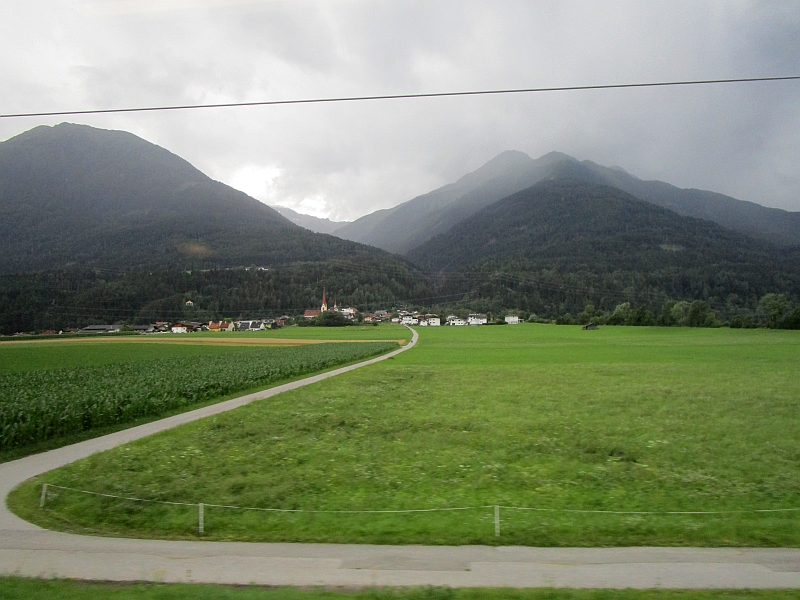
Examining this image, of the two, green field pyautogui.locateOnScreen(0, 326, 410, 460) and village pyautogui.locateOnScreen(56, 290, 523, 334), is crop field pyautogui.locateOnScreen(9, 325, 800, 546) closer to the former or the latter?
green field pyautogui.locateOnScreen(0, 326, 410, 460)

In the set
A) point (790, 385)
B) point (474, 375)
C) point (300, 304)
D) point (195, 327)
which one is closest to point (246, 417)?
point (474, 375)

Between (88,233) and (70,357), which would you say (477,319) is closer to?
(70,357)

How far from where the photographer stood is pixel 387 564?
686 centimetres

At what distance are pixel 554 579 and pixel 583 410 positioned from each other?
13.8 metres

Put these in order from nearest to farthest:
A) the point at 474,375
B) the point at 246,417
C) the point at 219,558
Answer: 1. the point at 219,558
2. the point at 246,417
3. the point at 474,375

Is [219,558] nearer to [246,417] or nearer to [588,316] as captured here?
[246,417]

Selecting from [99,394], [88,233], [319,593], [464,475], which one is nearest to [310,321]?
[88,233]

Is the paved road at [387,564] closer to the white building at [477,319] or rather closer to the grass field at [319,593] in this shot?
the grass field at [319,593]

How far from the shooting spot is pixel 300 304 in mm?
146250

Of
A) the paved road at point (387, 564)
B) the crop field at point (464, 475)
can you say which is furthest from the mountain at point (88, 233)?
the paved road at point (387, 564)

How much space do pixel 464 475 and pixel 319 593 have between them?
5825mm

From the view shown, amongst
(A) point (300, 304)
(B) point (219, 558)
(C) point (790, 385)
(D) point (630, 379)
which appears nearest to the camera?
(B) point (219, 558)

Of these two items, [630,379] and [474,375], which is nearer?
[630,379]

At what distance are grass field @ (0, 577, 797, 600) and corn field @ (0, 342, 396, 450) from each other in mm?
11412
